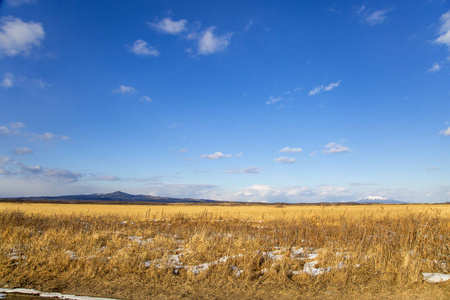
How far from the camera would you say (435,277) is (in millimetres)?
6477

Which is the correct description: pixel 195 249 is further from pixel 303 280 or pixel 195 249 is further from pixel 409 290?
pixel 409 290

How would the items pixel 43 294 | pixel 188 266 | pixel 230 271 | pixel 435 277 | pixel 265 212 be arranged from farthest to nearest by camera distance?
pixel 265 212 < pixel 188 266 < pixel 230 271 < pixel 435 277 < pixel 43 294

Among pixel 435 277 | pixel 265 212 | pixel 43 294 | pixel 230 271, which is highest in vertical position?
pixel 435 277

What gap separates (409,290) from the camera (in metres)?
6.11

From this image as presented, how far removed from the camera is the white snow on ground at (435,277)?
6359mm

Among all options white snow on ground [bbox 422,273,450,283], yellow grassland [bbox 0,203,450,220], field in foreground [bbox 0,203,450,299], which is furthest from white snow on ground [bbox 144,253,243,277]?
yellow grassland [bbox 0,203,450,220]

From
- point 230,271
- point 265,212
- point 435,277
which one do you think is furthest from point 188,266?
point 265,212

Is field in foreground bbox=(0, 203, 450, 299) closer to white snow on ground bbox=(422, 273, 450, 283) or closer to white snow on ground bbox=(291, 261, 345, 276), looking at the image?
white snow on ground bbox=(291, 261, 345, 276)

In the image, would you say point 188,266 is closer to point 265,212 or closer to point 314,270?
point 314,270

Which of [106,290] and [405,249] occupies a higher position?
[405,249]

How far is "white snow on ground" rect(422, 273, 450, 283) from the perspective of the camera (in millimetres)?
6359

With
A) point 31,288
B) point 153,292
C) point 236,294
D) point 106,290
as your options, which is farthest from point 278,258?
point 31,288

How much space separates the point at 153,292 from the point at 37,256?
404 cm

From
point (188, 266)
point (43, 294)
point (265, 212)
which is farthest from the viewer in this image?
point (265, 212)
